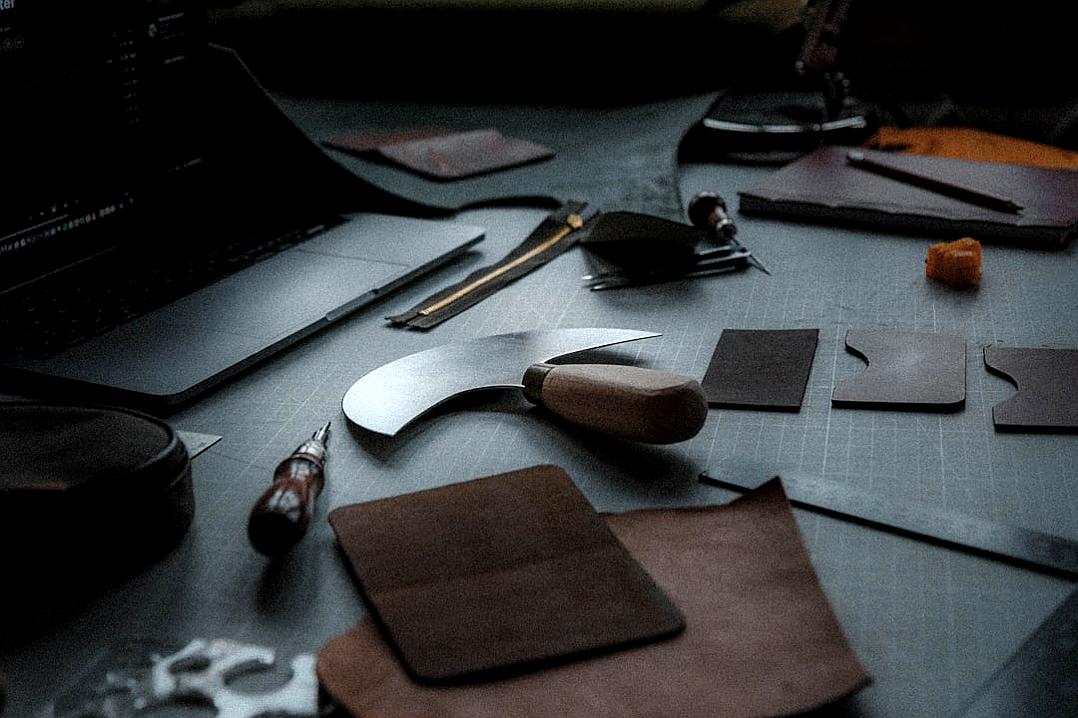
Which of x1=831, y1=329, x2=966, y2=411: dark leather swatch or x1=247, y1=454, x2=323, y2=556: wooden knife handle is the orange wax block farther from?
x1=247, y1=454, x2=323, y2=556: wooden knife handle

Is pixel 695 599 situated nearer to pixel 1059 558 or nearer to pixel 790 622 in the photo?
pixel 790 622

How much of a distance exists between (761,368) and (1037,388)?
0.21 meters

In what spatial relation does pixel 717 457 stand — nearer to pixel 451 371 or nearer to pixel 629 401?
pixel 629 401

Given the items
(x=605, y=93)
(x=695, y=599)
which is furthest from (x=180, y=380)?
(x=605, y=93)

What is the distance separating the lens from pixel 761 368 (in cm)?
89

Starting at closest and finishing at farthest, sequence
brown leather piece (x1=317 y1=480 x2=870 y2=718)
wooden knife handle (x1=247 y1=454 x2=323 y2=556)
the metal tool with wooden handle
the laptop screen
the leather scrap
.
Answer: brown leather piece (x1=317 y1=480 x2=870 y2=718) < wooden knife handle (x1=247 y1=454 x2=323 y2=556) < the metal tool with wooden handle < the laptop screen < the leather scrap

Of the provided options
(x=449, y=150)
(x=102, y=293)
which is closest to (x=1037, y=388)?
(x=102, y=293)

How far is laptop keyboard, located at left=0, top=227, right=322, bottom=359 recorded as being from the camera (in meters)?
0.93

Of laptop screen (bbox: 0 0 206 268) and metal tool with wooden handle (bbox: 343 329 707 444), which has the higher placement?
laptop screen (bbox: 0 0 206 268)

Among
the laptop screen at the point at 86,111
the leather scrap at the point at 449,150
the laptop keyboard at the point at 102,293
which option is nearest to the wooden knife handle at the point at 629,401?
the laptop keyboard at the point at 102,293

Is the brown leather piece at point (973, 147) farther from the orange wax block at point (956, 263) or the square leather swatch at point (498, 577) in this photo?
the square leather swatch at point (498, 577)

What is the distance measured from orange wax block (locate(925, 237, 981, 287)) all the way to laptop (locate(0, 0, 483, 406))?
1.60 feet

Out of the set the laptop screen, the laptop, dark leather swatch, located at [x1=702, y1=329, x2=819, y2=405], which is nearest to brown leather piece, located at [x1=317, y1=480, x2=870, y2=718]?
dark leather swatch, located at [x1=702, y1=329, x2=819, y2=405]

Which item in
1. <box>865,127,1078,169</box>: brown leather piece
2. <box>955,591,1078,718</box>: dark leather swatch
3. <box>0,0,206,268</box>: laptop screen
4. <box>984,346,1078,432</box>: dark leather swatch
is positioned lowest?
<box>865,127,1078,169</box>: brown leather piece
